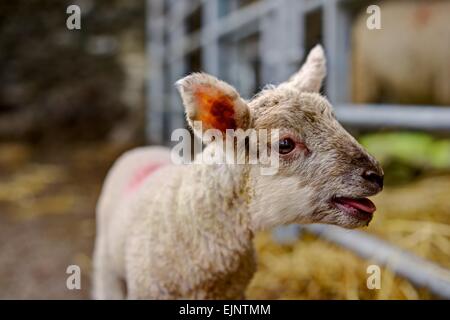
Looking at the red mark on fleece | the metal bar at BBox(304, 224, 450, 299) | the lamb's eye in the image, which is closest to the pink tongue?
the lamb's eye

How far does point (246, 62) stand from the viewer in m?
3.11

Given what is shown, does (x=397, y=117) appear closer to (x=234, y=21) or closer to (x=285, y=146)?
(x=285, y=146)

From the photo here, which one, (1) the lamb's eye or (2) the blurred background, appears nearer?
(1) the lamb's eye

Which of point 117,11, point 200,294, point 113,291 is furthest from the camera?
point 117,11

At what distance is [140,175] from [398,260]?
81 cm

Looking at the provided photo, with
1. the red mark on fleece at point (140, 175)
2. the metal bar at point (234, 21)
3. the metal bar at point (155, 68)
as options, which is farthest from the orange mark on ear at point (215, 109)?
the metal bar at point (155, 68)

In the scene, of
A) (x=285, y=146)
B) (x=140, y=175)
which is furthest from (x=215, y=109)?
(x=140, y=175)

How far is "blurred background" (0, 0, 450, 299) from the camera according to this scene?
1.86 metres

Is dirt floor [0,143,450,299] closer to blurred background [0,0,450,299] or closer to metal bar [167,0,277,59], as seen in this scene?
blurred background [0,0,450,299]

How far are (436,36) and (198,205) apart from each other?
1651 mm

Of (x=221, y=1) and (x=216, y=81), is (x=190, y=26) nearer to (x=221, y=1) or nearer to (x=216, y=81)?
(x=221, y=1)

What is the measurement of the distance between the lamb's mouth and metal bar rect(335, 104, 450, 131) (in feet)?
1.73

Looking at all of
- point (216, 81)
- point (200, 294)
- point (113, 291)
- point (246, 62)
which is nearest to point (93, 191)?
point (246, 62)

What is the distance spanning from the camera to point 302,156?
1.14 metres
